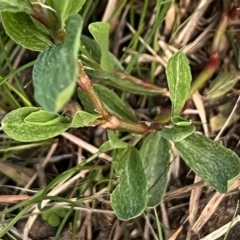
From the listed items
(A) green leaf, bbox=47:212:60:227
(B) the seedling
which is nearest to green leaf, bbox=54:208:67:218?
(A) green leaf, bbox=47:212:60:227

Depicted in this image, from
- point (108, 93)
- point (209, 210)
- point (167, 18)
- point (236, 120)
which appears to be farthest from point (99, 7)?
point (209, 210)

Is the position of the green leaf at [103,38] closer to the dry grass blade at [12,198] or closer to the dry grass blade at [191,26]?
the dry grass blade at [191,26]

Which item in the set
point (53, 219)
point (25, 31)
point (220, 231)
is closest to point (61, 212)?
point (53, 219)

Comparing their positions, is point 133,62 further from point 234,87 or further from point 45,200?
point 45,200

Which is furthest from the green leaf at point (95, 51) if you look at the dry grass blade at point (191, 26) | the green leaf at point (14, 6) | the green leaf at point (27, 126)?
the green leaf at point (14, 6)

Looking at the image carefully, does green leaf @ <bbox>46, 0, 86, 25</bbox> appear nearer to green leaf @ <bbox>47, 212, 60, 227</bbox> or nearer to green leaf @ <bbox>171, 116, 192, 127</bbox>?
green leaf @ <bbox>171, 116, 192, 127</bbox>

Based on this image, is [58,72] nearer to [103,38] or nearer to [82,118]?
[82,118]
